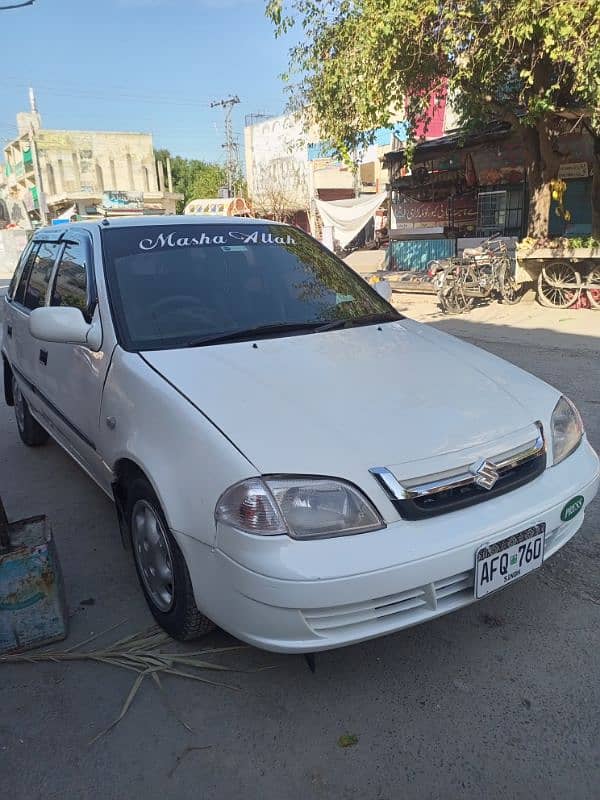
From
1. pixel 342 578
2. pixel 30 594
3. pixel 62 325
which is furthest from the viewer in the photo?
pixel 62 325

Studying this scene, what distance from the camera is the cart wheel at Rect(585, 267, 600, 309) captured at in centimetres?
997

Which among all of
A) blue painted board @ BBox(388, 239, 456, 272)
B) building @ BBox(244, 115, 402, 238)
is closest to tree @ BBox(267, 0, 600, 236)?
blue painted board @ BBox(388, 239, 456, 272)

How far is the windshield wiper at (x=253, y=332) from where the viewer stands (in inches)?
105

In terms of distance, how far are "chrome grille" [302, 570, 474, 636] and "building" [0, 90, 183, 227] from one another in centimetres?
4244

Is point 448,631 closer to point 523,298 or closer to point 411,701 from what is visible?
point 411,701

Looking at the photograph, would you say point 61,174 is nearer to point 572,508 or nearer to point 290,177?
point 290,177

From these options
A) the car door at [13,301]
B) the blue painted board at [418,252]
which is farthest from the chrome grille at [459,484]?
the blue painted board at [418,252]

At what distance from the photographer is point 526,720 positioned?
2012 millimetres

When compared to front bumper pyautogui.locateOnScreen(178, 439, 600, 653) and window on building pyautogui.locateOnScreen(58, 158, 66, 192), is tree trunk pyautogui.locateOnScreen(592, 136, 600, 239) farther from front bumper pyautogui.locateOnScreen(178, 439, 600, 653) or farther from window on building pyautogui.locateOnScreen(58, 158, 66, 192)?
window on building pyautogui.locateOnScreen(58, 158, 66, 192)

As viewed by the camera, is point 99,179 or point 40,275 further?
point 99,179

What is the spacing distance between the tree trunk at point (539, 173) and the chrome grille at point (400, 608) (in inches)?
412

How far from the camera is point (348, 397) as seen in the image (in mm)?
2244

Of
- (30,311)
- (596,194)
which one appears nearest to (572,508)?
(30,311)

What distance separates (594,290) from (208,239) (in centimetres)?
893
